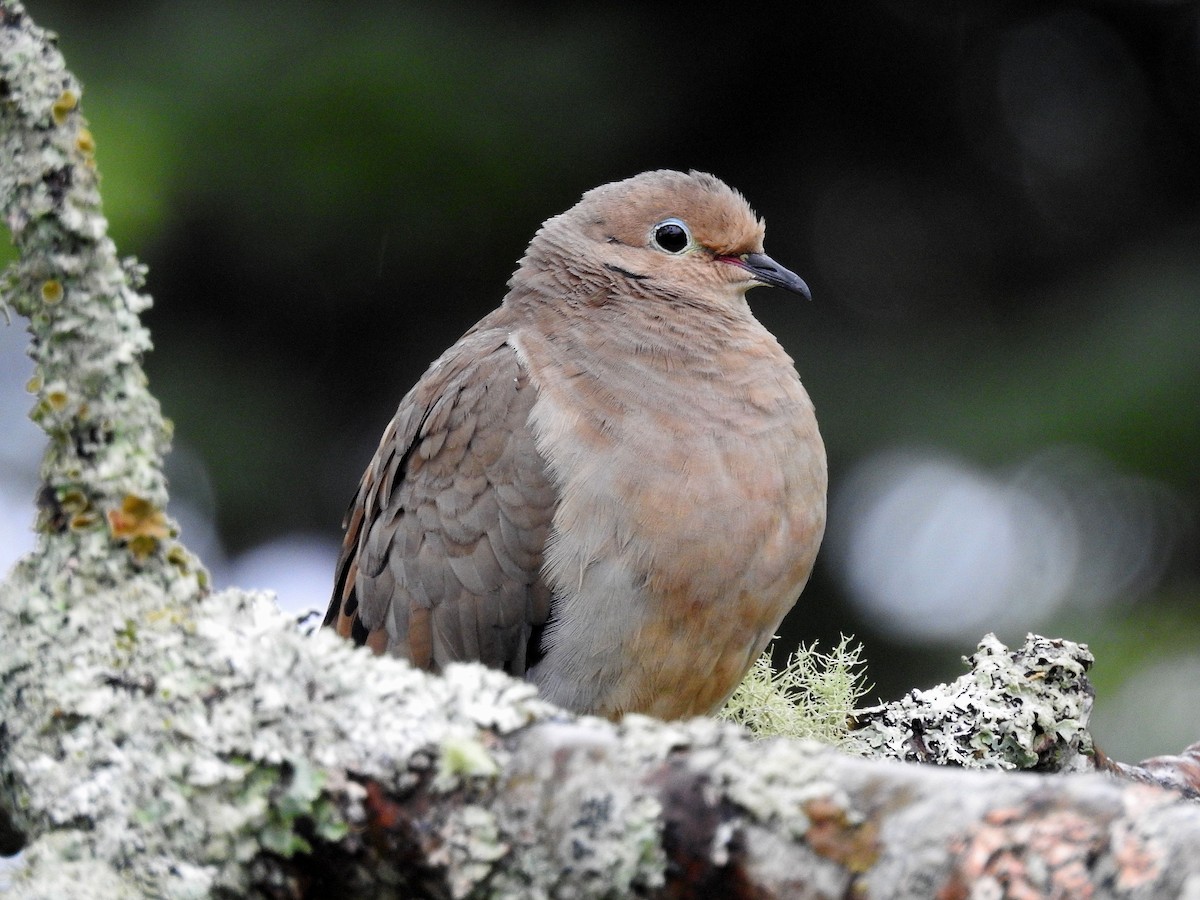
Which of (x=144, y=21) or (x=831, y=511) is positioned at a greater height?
(x=144, y=21)

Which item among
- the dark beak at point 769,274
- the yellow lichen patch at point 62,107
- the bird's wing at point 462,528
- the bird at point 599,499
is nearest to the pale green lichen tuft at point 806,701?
the bird at point 599,499

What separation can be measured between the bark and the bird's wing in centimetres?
119

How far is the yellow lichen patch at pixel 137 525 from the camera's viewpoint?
1.30 meters

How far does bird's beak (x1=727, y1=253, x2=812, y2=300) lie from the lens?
2891 millimetres

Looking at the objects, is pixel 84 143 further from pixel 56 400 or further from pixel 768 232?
pixel 768 232

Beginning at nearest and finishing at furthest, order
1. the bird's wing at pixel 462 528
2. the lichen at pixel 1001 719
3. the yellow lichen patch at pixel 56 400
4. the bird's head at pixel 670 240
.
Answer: the yellow lichen patch at pixel 56 400, the lichen at pixel 1001 719, the bird's wing at pixel 462 528, the bird's head at pixel 670 240

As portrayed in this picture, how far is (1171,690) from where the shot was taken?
3.67m

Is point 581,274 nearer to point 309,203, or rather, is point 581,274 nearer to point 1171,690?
point 309,203

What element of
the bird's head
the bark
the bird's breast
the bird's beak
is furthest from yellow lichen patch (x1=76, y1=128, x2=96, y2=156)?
the bird's beak

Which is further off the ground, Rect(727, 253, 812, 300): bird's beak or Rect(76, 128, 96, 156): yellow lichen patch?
Rect(727, 253, 812, 300): bird's beak

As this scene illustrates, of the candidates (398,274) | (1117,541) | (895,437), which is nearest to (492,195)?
(398,274)

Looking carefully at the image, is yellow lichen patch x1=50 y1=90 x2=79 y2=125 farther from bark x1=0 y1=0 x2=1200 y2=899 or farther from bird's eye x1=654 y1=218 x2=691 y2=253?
bird's eye x1=654 y1=218 x2=691 y2=253

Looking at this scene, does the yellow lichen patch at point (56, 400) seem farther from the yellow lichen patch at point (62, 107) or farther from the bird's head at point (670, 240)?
the bird's head at point (670, 240)

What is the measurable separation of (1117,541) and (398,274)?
242 cm
